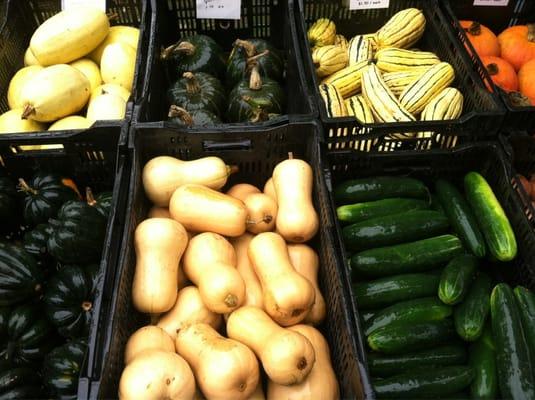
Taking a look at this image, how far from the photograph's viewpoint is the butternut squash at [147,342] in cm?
128

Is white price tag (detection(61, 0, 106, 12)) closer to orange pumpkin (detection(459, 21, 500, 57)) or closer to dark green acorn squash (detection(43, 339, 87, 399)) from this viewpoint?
dark green acorn squash (detection(43, 339, 87, 399))

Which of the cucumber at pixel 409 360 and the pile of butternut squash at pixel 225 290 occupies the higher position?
the pile of butternut squash at pixel 225 290

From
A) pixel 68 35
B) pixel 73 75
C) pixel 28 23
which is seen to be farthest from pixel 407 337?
pixel 28 23

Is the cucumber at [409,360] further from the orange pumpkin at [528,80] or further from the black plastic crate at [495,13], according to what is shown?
the black plastic crate at [495,13]

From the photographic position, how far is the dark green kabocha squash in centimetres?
146

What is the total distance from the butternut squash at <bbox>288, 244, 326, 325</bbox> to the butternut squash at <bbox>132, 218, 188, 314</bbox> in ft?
1.25

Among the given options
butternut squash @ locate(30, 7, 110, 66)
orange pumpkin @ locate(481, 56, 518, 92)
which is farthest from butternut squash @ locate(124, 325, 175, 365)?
orange pumpkin @ locate(481, 56, 518, 92)

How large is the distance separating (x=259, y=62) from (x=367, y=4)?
2.30 ft

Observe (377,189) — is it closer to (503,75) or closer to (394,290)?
(394,290)

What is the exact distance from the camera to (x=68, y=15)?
7.48 ft

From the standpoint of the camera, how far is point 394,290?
153 cm

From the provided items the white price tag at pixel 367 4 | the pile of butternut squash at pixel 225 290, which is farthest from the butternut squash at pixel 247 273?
the white price tag at pixel 367 4

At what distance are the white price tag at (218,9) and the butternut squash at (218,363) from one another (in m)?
1.66

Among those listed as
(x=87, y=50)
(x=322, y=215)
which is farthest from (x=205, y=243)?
(x=87, y=50)
